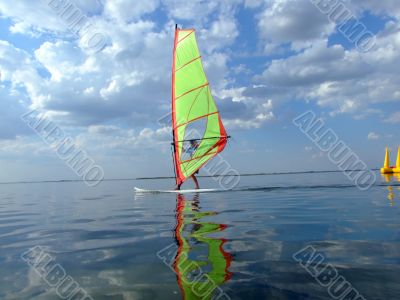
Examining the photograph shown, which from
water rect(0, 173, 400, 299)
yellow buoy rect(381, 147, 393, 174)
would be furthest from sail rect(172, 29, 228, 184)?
yellow buoy rect(381, 147, 393, 174)

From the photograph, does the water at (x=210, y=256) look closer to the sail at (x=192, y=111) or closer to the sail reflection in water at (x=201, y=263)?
the sail reflection in water at (x=201, y=263)

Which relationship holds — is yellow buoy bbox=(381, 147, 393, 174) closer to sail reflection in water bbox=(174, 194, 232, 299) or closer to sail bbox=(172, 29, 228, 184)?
sail bbox=(172, 29, 228, 184)

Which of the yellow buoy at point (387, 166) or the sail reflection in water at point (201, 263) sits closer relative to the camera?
the sail reflection in water at point (201, 263)

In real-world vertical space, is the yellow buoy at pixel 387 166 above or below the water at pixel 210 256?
above

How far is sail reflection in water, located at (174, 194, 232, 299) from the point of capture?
6.14m

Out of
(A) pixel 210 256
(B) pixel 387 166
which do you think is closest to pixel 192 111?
(A) pixel 210 256

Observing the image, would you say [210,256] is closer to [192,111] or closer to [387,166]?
[192,111]

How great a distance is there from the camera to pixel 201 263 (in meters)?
7.78

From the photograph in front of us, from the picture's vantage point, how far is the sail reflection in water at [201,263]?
6135 mm

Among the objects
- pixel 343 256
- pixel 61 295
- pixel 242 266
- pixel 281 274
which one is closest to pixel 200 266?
pixel 242 266

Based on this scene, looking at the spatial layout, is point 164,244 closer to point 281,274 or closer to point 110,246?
point 110,246

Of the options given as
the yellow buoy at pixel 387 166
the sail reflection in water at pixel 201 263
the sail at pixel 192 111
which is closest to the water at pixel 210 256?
the sail reflection in water at pixel 201 263

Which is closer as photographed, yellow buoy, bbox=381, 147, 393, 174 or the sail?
the sail

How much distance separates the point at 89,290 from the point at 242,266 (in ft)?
10.4
